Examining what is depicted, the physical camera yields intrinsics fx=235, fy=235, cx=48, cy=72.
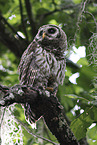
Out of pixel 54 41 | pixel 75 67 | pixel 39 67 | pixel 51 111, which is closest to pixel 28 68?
pixel 39 67

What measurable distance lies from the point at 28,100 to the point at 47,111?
0.21 meters

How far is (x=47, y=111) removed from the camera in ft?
6.60

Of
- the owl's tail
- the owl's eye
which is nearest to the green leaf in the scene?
the owl's tail

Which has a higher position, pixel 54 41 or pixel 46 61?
pixel 54 41

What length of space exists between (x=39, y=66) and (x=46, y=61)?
10 cm

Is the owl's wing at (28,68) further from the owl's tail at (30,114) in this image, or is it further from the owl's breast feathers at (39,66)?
the owl's tail at (30,114)

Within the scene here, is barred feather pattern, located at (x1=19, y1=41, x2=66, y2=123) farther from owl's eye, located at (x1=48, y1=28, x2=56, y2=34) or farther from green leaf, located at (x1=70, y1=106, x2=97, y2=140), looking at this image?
green leaf, located at (x1=70, y1=106, x2=97, y2=140)

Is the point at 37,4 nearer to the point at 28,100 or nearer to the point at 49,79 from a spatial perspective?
the point at 49,79

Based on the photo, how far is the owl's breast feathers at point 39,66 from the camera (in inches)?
112

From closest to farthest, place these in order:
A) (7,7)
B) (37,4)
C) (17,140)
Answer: (17,140), (7,7), (37,4)

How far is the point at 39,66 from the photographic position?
2.85 metres

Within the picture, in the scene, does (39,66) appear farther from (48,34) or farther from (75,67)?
(75,67)

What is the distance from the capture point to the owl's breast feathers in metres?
2.83

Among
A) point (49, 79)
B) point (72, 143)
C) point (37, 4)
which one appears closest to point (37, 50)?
point (49, 79)
